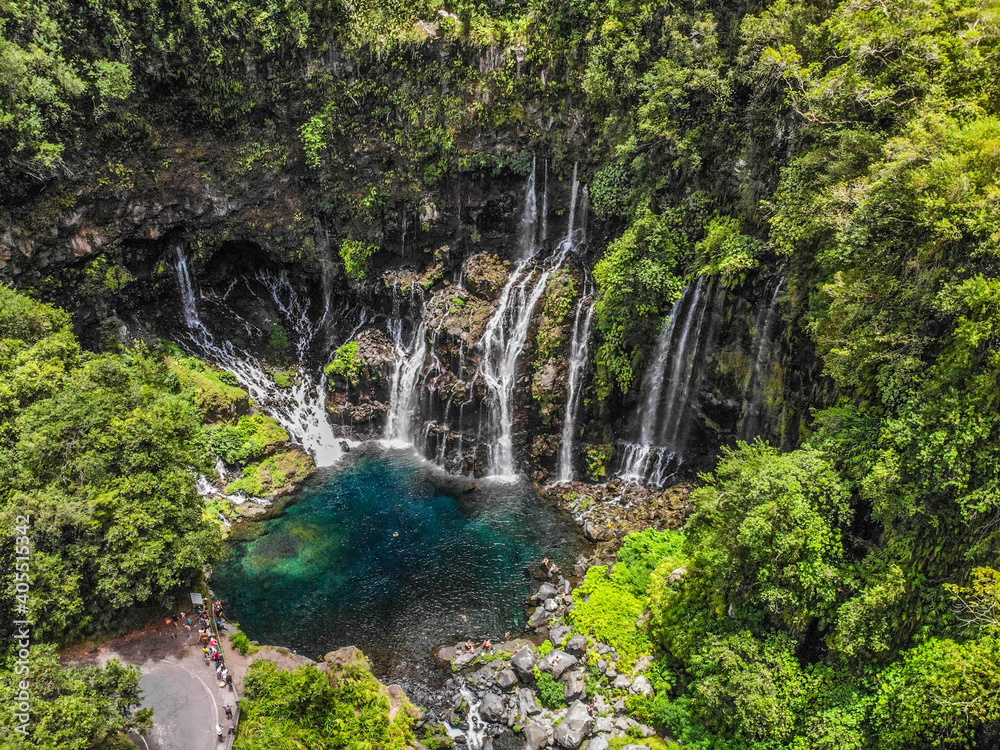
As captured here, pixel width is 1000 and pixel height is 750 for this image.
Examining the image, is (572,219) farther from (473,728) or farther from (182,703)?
(182,703)

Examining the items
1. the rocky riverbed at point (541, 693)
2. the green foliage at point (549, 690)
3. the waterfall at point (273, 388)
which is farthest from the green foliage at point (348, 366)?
the green foliage at point (549, 690)

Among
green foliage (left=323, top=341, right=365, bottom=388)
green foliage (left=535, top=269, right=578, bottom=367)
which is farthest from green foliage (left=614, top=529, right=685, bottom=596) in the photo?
green foliage (left=323, top=341, right=365, bottom=388)

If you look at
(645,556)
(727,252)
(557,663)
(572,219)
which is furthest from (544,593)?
(572,219)

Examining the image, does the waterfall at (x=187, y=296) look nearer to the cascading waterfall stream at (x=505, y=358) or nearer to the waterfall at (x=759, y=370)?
the cascading waterfall stream at (x=505, y=358)

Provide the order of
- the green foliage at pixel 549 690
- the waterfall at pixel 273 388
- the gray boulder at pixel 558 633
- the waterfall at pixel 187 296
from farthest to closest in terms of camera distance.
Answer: the waterfall at pixel 187 296, the waterfall at pixel 273 388, the gray boulder at pixel 558 633, the green foliage at pixel 549 690

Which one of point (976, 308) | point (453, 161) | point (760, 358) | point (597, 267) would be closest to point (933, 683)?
point (976, 308)

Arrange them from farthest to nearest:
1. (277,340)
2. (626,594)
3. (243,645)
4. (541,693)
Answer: (277,340) < (626,594) < (243,645) < (541,693)
